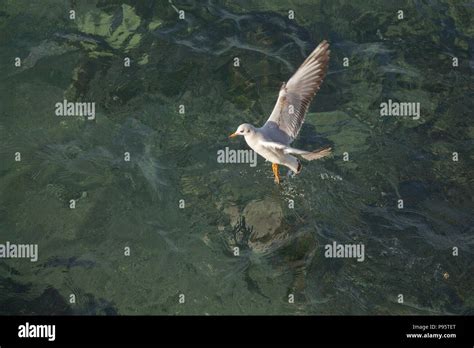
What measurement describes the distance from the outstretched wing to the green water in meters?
2.19

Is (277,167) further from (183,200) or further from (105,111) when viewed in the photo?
(105,111)

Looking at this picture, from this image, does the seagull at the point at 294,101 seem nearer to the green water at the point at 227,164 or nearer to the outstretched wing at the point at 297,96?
the outstretched wing at the point at 297,96

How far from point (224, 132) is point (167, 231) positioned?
232cm

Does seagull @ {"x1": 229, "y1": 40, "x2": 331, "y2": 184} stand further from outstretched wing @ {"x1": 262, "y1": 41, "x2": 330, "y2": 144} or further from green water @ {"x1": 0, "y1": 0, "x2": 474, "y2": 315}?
green water @ {"x1": 0, "y1": 0, "x2": 474, "y2": 315}

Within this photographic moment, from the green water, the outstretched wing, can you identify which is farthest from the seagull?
the green water

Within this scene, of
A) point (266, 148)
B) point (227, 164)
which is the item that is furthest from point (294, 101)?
point (227, 164)

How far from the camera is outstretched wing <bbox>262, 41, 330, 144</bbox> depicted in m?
15.0

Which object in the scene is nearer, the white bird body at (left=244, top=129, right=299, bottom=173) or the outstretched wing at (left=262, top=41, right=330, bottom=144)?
the white bird body at (left=244, top=129, right=299, bottom=173)

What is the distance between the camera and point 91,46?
1880 cm

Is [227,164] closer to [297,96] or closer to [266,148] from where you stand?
[266,148]

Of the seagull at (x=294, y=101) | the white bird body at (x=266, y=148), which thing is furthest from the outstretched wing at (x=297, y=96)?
the white bird body at (x=266, y=148)
